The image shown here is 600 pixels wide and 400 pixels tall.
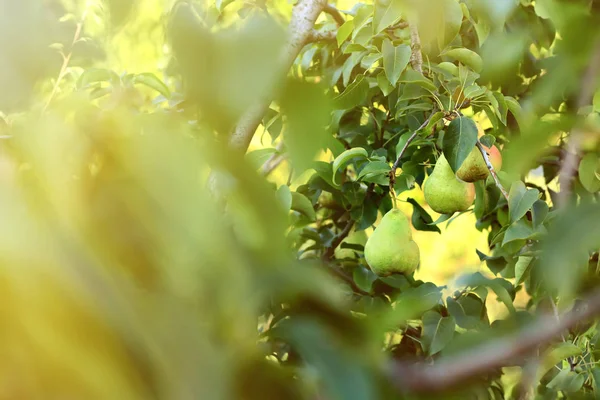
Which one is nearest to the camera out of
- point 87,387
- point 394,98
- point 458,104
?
point 87,387

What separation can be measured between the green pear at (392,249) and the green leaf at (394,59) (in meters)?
0.27

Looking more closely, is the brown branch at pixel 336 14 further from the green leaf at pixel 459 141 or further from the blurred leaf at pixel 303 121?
the blurred leaf at pixel 303 121

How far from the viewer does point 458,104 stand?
89 centimetres

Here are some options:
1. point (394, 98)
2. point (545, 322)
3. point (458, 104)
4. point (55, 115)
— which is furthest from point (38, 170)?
point (394, 98)

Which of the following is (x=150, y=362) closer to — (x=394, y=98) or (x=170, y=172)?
(x=170, y=172)

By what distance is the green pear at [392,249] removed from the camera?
0.96 metres

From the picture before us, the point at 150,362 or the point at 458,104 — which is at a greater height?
the point at 150,362

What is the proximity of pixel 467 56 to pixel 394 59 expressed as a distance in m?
0.12

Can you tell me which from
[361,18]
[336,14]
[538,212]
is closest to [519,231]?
[538,212]

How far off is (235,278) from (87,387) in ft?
0.15

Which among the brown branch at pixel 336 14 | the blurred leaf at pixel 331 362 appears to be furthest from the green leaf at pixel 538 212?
the blurred leaf at pixel 331 362

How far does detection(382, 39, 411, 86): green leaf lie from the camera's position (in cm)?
82

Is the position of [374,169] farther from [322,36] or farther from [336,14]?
[336,14]

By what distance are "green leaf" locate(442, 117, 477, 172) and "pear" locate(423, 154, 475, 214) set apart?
17cm
